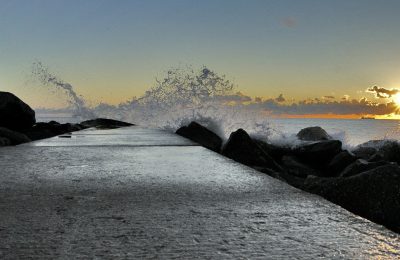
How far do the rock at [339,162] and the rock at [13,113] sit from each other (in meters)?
7.73

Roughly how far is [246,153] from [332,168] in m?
1.82

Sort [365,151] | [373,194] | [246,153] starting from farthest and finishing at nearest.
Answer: [365,151], [246,153], [373,194]

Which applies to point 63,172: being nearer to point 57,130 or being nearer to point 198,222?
point 198,222

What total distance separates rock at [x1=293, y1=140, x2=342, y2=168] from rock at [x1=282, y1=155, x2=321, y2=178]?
0.37 m

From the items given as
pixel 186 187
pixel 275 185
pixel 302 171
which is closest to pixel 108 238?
pixel 186 187

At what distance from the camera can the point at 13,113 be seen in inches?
448

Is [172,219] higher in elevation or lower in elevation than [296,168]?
higher

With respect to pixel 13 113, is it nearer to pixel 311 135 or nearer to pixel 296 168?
pixel 296 168

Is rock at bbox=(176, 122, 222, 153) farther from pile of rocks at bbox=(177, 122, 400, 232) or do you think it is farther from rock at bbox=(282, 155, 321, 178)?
rock at bbox=(282, 155, 321, 178)

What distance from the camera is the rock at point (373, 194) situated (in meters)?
2.77

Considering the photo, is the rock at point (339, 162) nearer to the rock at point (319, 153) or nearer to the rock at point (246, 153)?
the rock at point (319, 153)

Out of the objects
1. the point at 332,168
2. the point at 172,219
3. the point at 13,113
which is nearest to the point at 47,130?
the point at 13,113

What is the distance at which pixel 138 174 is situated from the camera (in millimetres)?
2562

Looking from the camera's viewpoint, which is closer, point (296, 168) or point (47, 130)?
point (296, 168)
